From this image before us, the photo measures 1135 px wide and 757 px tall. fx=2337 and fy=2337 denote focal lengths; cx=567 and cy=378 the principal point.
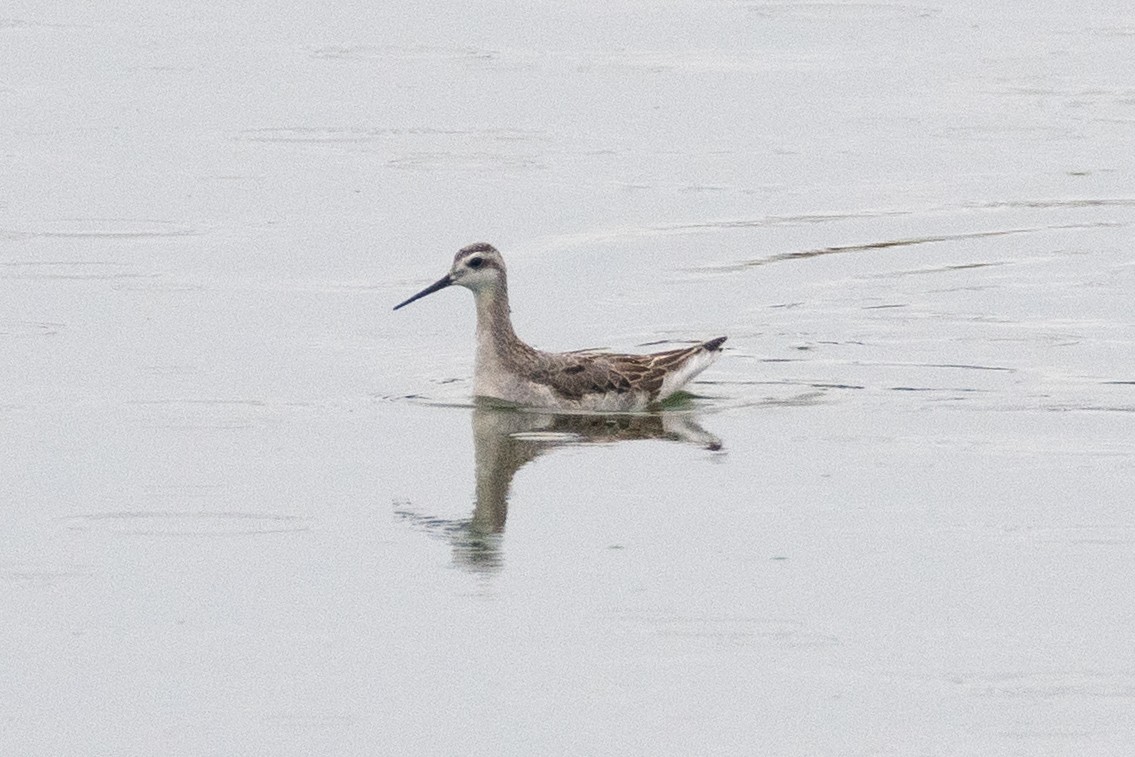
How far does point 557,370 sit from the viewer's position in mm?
15719

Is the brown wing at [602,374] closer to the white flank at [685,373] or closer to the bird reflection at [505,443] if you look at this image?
the white flank at [685,373]

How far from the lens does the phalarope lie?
15.7m

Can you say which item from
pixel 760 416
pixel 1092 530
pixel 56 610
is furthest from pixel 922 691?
pixel 760 416

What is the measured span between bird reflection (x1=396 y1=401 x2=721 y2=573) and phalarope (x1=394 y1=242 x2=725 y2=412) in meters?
0.13

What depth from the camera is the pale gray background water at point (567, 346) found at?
31.4 feet

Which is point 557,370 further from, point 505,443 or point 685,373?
point 505,443

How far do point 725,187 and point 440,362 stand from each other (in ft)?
18.3

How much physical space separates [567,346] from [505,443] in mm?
3435

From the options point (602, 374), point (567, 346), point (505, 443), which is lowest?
point (505, 443)

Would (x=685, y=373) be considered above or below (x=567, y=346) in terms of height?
below

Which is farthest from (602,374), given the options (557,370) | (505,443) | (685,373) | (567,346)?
(567,346)

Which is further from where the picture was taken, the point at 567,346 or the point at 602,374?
the point at 567,346

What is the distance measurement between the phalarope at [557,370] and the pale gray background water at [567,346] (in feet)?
0.99

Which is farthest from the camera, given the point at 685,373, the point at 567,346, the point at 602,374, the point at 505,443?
the point at 567,346
